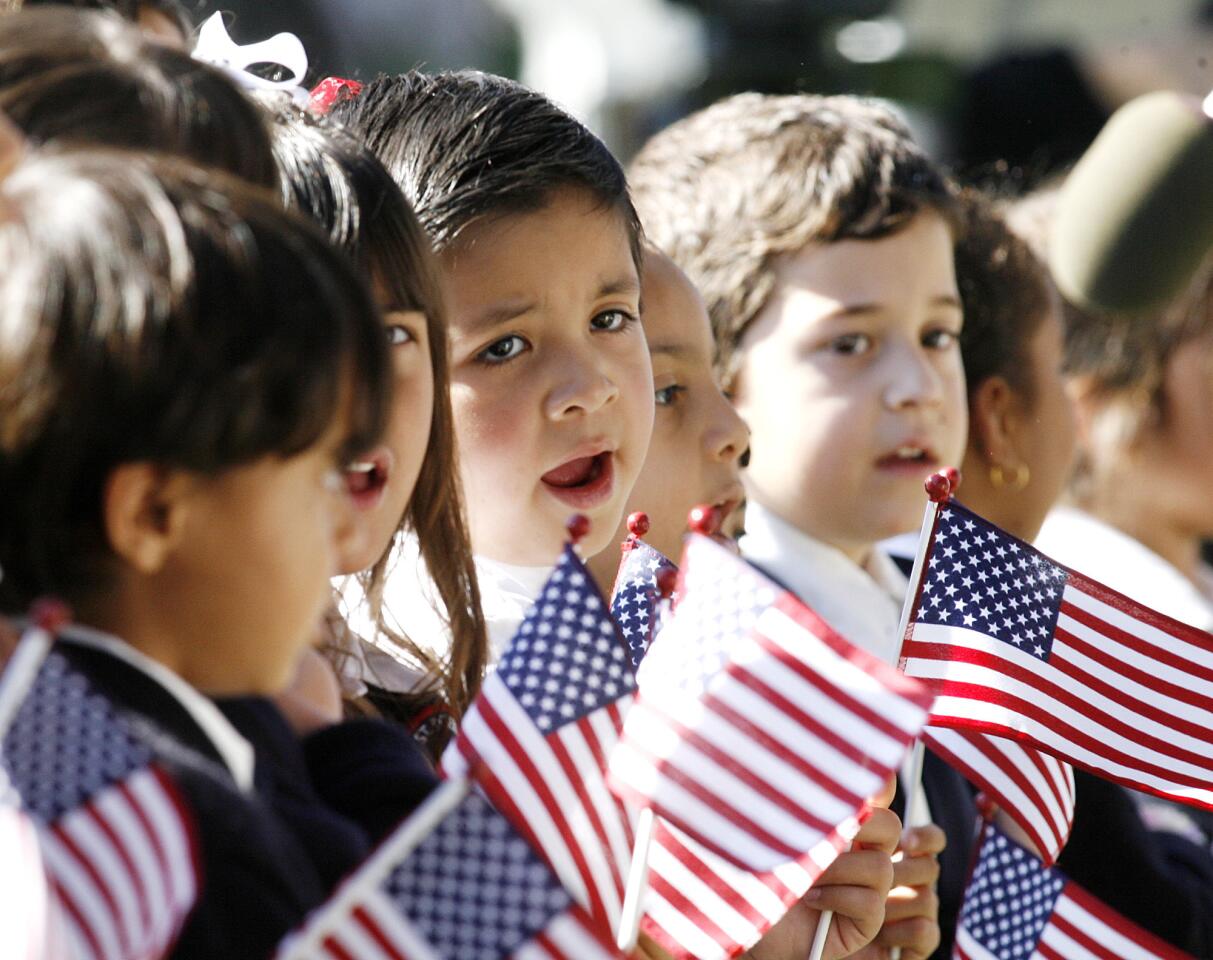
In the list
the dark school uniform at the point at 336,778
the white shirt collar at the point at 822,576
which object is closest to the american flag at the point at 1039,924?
the white shirt collar at the point at 822,576

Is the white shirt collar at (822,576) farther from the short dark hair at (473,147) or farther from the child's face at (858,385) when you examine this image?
the short dark hair at (473,147)

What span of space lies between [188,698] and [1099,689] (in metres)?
1.21

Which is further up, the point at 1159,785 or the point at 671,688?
the point at 671,688

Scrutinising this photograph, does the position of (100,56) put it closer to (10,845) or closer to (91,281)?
(91,281)

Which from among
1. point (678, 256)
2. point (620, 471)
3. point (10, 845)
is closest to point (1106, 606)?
point (620, 471)

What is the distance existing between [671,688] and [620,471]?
599 mm

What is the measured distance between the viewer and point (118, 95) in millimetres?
1430

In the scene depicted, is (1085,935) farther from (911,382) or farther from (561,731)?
(561,731)

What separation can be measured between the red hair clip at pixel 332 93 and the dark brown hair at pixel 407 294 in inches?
9.5

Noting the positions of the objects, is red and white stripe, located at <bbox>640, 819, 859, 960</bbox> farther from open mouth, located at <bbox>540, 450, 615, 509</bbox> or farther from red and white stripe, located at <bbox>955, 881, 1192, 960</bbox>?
red and white stripe, located at <bbox>955, 881, 1192, 960</bbox>

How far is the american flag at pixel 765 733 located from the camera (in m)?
1.47

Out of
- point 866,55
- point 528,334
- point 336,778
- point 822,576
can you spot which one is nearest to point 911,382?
point 822,576

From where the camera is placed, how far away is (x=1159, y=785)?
2.03 m

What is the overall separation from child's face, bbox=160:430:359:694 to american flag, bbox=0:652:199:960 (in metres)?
0.09
